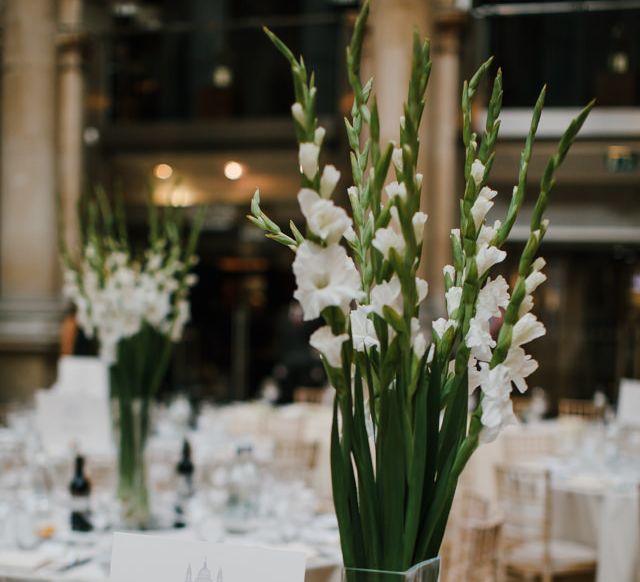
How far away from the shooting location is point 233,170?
491 inches

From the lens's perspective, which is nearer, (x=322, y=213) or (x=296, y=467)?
(x=322, y=213)

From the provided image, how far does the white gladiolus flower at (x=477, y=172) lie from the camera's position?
1.97 m

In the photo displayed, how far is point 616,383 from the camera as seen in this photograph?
11164 mm

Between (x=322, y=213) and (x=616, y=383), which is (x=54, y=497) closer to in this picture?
(x=322, y=213)

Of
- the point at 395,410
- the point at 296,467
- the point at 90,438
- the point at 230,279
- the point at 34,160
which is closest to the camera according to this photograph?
the point at 395,410

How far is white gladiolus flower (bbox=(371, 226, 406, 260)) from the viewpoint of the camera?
1.71 meters

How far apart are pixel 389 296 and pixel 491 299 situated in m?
0.28

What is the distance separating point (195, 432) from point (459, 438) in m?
6.02

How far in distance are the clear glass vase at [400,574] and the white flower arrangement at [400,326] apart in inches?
1.5

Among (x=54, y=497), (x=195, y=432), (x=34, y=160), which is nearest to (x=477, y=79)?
(x=54, y=497)

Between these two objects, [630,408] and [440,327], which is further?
[630,408]

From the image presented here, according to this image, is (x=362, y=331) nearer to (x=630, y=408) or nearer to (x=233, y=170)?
(x=630, y=408)

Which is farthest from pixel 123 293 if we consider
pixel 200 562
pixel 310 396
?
pixel 310 396

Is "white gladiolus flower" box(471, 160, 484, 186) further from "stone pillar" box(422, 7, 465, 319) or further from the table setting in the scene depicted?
"stone pillar" box(422, 7, 465, 319)
